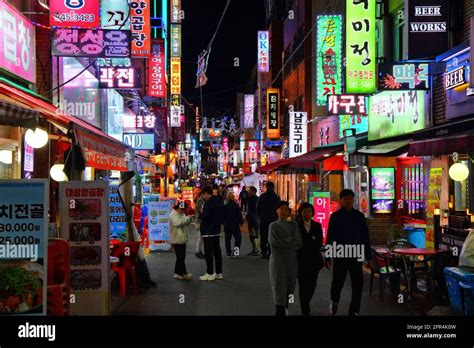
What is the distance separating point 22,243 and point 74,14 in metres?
8.03

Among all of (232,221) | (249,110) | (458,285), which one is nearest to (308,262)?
(458,285)

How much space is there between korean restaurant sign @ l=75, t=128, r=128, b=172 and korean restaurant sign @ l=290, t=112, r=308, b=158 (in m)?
15.6

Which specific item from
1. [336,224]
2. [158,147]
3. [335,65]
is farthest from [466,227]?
[158,147]

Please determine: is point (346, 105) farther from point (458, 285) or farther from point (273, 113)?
point (273, 113)

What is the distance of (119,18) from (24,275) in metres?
10.1

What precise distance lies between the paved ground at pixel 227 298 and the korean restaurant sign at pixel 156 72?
15.0 meters

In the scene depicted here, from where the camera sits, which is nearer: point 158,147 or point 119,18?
point 119,18

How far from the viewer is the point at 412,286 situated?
1018cm

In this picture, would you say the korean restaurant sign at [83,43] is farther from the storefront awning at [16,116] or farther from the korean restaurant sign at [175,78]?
the korean restaurant sign at [175,78]

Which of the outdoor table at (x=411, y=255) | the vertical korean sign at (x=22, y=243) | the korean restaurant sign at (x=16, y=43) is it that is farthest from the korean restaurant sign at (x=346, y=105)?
the vertical korean sign at (x=22, y=243)

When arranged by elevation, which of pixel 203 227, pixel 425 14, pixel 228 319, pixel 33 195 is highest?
pixel 425 14

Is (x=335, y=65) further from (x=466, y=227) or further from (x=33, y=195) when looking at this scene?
(x=33, y=195)

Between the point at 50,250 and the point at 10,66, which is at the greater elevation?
the point at 10,66

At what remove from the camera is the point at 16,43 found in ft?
38.8
